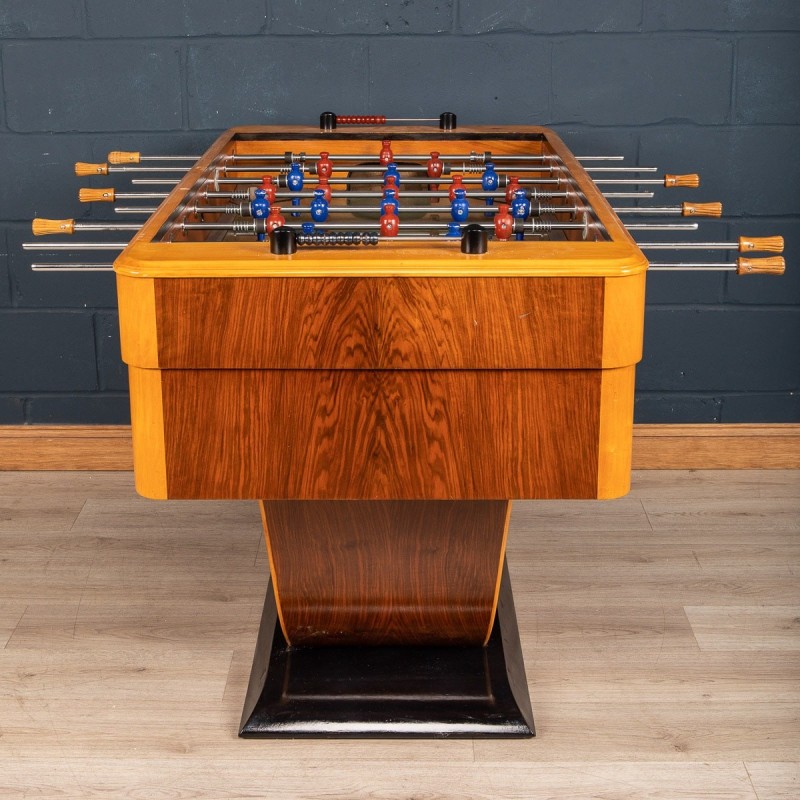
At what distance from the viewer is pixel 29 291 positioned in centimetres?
334

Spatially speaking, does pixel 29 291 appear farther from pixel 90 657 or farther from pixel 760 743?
pixel 760 743

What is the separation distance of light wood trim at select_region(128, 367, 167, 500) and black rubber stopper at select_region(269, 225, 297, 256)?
0.24 meters

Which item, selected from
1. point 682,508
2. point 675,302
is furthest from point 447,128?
point 682,508

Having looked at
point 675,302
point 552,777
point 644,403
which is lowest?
point 552,777

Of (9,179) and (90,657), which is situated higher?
(9,179)

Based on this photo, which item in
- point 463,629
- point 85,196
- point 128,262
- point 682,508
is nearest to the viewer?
point 128,262

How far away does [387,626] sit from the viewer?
7.63 feet

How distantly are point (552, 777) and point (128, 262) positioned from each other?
3.68ft

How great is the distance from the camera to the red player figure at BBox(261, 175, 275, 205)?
2.31 m

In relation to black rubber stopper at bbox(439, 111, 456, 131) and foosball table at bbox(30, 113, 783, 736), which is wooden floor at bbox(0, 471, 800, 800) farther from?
black rubber stopper at bbox(439, 111, 456, 131)

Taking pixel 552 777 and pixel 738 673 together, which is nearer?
pixel 552 777

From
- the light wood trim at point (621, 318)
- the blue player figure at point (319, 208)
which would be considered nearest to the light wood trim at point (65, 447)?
the blue player figure at point (319, 208)

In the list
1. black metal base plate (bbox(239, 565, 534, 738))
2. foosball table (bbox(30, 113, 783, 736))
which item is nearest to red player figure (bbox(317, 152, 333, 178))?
foosball table (bbox(30, 113, 783, 736))

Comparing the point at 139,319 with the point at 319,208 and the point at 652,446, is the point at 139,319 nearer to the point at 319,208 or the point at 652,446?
the point at 319,208
